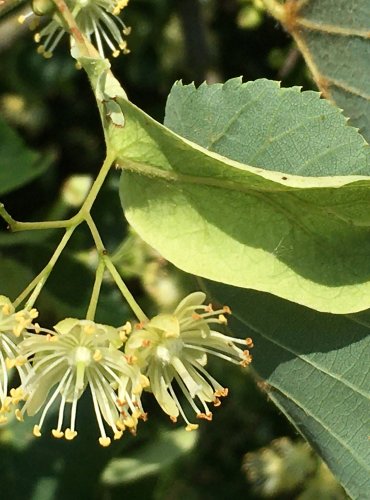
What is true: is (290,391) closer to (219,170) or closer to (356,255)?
(356,255)

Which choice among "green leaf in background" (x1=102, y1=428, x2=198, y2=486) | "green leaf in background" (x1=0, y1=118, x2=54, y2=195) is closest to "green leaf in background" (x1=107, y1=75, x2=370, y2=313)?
"green leaf in background" (x1=0, y1=118, x2=54, y2=195)

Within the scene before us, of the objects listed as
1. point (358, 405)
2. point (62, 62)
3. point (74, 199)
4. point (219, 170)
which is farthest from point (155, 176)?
point (62, 62)

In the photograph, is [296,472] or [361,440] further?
[296,472]

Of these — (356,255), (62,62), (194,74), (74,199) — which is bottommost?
(356,255)

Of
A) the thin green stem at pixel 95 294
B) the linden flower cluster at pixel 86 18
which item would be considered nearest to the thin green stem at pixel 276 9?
the linden flower cluster at pixel 86 18

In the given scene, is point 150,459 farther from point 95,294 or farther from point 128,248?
point 95,294

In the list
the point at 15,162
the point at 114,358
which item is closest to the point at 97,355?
the point at 114,358

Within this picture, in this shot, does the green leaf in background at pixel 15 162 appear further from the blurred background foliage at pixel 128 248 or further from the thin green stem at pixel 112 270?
the thin green stem at pixel 112 270
